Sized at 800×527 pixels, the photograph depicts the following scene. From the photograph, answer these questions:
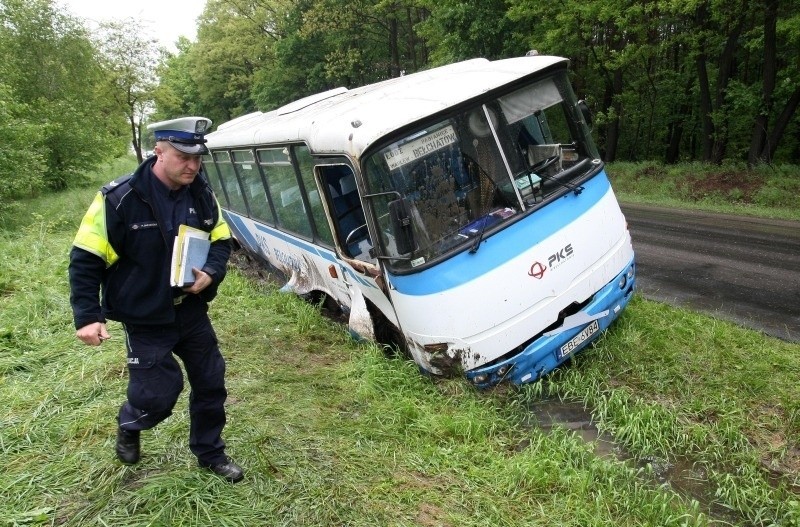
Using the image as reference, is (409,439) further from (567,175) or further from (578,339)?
(567,175)

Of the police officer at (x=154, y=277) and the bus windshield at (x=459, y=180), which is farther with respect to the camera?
the bus windshield at (x=459, y=180)

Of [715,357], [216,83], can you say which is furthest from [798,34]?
[216,83]

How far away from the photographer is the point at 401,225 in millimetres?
4426

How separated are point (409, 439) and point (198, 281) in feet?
6.50

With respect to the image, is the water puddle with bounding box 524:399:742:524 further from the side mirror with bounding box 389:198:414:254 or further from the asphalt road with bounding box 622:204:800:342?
the asphalt road with bounding box 622:204:800:342

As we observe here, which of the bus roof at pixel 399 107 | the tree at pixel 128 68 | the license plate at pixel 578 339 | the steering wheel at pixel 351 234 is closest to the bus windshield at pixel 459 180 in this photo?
the bus roof at pixel 399 107

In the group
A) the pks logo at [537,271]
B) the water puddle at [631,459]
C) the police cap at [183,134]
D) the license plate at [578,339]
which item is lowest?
the water puddle at [631,459]

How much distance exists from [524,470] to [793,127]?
21.0 m

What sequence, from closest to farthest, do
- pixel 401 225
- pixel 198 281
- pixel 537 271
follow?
pixel 198 281 < pixel 401 225 < pixel 537 271

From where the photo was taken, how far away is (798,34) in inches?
508

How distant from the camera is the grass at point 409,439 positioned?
3.20m

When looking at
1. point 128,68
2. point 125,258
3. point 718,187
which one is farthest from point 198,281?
point 128,68

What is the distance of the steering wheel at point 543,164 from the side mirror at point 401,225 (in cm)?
129

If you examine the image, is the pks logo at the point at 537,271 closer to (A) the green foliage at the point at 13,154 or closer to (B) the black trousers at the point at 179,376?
(B) the black trousers at the point at 179,376
